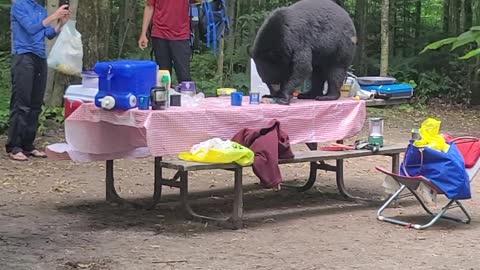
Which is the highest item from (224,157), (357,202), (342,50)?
(342,50)

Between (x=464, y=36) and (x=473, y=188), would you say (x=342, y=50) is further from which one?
(x=464, y=36)

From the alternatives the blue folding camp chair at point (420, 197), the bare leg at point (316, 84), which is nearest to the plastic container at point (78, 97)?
the bare leg at point (316, 84)

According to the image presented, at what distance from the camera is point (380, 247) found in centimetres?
532

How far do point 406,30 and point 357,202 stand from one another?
1224 cm

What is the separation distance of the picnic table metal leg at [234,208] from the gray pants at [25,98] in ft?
9.26

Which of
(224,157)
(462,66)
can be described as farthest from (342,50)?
(462,66)

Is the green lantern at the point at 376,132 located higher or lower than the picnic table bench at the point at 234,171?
higher

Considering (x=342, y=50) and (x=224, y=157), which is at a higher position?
(x=342, y=50)

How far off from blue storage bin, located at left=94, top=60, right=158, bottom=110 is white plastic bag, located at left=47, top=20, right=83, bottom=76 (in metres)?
2.10

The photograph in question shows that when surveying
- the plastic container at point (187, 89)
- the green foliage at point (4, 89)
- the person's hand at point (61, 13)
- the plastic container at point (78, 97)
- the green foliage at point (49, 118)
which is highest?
the person's hand at point (61, 13)

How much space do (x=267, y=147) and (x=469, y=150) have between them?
64.9 inches

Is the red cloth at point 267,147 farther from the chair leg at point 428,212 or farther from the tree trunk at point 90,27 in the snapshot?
the tree trunk at point 90,27

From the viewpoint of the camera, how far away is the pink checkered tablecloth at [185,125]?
5.56 m

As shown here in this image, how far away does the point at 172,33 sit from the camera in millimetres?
7566
